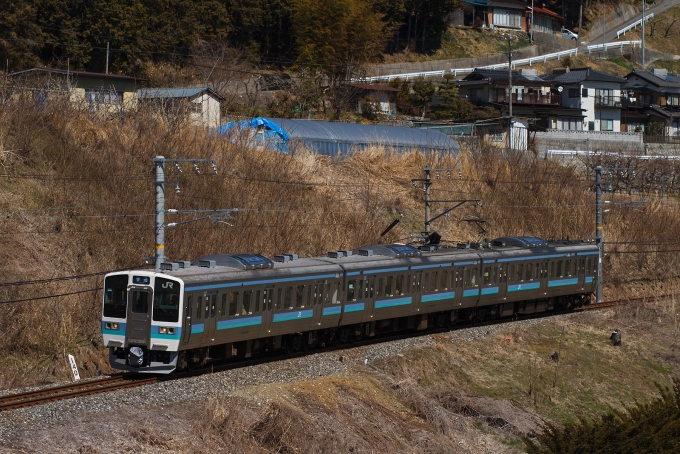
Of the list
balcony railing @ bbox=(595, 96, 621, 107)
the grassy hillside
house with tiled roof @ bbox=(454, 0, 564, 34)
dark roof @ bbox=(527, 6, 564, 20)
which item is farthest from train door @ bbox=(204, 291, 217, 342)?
dark roof @ bbox=(527, 6, 564, 20)

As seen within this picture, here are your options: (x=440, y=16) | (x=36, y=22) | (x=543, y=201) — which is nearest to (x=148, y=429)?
(x=543, y=201)

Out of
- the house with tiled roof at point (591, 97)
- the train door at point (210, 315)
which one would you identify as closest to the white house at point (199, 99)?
the train door at point (210, 315)

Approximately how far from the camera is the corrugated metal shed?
1451 inches

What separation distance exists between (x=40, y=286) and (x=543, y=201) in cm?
2526

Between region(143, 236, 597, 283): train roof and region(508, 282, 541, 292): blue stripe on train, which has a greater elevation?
region(143, 236, 597, 283): train roof

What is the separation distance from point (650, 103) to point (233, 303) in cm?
6438

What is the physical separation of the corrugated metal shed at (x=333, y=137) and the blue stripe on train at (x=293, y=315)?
14503 millimetres

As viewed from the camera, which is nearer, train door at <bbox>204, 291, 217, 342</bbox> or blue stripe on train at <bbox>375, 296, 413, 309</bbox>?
train door at <bbox>204, 291, 217, 342</bbox>

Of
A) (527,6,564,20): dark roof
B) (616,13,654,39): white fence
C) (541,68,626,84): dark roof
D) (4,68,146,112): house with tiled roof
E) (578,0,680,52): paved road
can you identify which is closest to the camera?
(4,68,146,112): house with tiled roof

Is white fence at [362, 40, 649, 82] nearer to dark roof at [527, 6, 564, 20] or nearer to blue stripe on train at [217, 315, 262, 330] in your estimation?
dark roof at [527, 6, 564, 20]

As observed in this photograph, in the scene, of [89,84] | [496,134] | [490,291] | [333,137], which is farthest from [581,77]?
[490,291]

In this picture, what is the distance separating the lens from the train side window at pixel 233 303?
61.8ft

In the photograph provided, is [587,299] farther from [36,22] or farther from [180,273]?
[36,22]

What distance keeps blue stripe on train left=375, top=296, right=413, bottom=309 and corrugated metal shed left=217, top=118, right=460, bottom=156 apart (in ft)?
41.3
